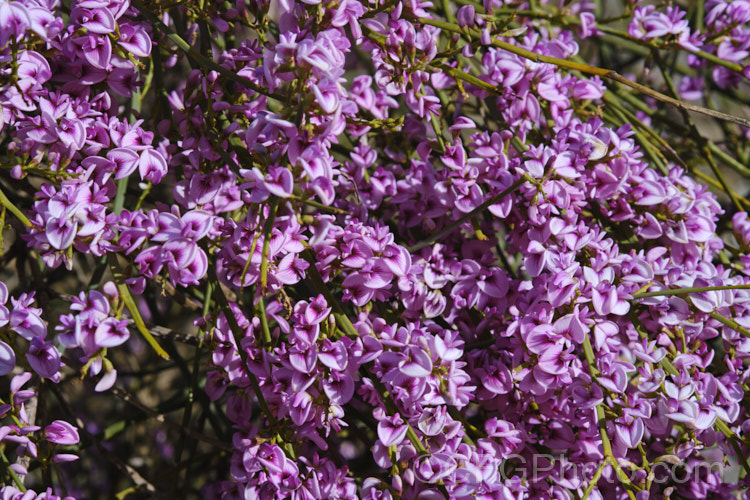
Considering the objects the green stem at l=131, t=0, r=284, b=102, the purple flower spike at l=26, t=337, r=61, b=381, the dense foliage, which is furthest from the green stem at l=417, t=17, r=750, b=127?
the purple flower spike at l=26, t=337, r=61, b=381

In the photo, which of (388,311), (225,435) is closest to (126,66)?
(388,311)

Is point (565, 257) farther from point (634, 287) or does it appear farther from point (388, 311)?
point (388, 311)

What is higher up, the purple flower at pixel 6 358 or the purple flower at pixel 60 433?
the purple flower at pixel 6 358

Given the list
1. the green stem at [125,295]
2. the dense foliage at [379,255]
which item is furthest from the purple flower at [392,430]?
the green stem at [125,295]

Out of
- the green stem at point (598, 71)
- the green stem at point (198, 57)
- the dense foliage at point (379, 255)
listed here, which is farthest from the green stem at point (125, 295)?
the green stem at point (598, 71)

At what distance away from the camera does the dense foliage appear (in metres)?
0.70

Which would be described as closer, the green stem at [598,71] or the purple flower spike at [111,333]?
the purple flower spike at [111,333]

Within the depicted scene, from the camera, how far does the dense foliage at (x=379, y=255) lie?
70 centimetres

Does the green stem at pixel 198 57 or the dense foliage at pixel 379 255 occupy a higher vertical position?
the green stem at pixel 198 57

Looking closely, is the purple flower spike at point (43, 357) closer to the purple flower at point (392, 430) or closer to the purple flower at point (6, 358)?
the purple flower at point (6, 358)

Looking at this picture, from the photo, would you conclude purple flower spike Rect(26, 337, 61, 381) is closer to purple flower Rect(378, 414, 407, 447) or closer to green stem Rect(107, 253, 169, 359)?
green stem Rect(107, 253, 169, 359)

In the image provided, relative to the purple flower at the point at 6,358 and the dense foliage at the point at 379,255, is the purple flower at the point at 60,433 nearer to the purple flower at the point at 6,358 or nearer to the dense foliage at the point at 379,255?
the dense foliage at the point at 379,255

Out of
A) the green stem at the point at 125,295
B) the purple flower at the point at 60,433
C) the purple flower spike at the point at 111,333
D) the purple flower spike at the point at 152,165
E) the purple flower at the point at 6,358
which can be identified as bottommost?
the purple flower at the point at 60,433

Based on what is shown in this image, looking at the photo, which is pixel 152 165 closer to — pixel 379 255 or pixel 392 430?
pixel 379 255
